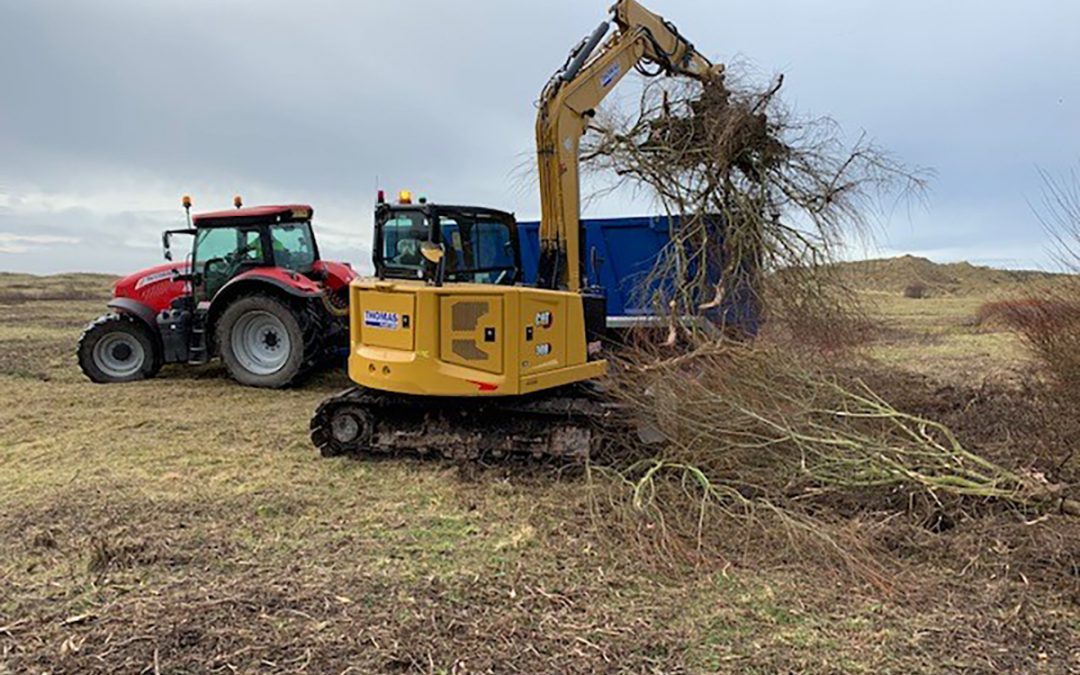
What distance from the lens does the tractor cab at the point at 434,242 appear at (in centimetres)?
574

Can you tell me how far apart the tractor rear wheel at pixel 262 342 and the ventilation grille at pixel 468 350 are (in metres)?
3.53

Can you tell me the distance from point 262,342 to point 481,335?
435cm

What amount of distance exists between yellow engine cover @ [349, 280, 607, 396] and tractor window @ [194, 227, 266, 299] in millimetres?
4116

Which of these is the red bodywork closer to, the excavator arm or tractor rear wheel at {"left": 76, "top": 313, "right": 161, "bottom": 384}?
tractor rear wheel at {"left": 76, "top": 313, "right": 161, "bottom": 384}

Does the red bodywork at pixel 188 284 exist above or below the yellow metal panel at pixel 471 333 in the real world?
above

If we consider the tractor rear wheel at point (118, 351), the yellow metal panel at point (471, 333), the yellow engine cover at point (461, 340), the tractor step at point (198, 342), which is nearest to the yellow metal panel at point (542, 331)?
the yellow engine cover at point (461, 340)

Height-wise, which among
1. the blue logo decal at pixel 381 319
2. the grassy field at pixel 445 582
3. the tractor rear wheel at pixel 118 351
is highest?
the blue logo decal at pixel 381 319

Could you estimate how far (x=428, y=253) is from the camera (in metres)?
5.31

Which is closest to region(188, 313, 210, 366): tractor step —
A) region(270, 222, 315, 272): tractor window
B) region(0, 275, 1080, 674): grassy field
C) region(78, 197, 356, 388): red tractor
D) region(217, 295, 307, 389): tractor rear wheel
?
region(78, 197, 356, 388): red tractor

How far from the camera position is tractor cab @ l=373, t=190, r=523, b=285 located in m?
5.74

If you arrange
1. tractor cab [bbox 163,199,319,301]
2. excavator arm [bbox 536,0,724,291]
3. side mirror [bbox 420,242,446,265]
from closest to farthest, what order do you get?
1. side mirror [bbox 420,242,446,265]
2. excavator arm [bbox 536,0,724,291]
3. tractor cab [bbox 163,199,319,301]

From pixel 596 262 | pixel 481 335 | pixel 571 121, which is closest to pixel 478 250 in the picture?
pixel 481 335

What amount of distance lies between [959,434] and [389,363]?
14.4 ft

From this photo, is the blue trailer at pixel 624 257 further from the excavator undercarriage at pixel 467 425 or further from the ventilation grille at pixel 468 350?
the ventilation grille at pixel 468 350
